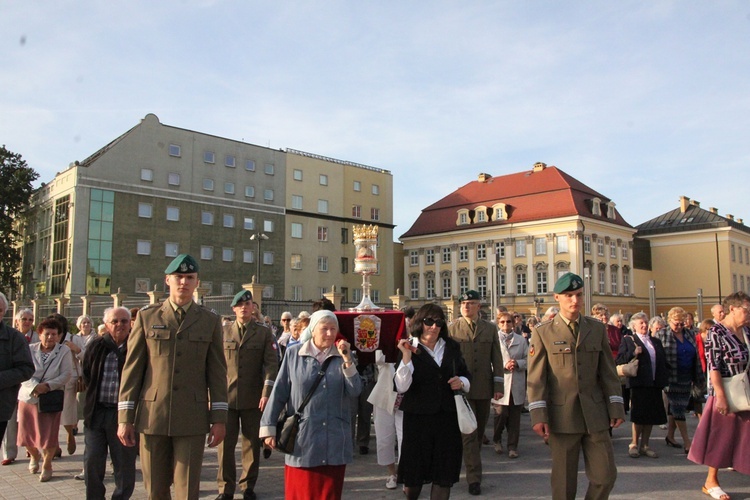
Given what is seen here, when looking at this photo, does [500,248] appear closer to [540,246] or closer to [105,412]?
[540,246]

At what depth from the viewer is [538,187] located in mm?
A: 69688

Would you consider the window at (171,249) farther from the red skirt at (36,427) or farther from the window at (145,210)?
the red skirt at (36,427)

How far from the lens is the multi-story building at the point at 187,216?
5141 centimetres

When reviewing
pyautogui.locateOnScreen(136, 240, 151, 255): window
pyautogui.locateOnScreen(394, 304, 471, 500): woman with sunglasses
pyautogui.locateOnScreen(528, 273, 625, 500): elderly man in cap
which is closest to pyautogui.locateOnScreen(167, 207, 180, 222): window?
pyautogui.locateOnScreen(136, 240, 151, 255): window

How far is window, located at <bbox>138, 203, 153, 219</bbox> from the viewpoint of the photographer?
2117 inches

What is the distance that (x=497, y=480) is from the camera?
27.3 ft

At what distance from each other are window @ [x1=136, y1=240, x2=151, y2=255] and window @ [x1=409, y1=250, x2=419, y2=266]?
3312cm

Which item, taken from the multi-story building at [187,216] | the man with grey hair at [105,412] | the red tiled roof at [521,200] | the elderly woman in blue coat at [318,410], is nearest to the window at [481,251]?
the red tiled roof at [521,200]

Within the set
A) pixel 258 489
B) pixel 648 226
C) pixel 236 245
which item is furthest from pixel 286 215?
pixel 258 489

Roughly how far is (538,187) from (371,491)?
64.7m

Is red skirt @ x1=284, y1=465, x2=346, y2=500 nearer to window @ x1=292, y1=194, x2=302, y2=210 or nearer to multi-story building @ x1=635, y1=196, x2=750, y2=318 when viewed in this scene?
window @ x1=292, y1=194, x2=302, y2=210

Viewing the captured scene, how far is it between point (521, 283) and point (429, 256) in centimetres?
1208

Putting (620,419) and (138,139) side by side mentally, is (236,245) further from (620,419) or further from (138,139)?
(620,419)

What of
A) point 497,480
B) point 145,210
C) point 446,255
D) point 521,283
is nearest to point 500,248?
point 521,283
